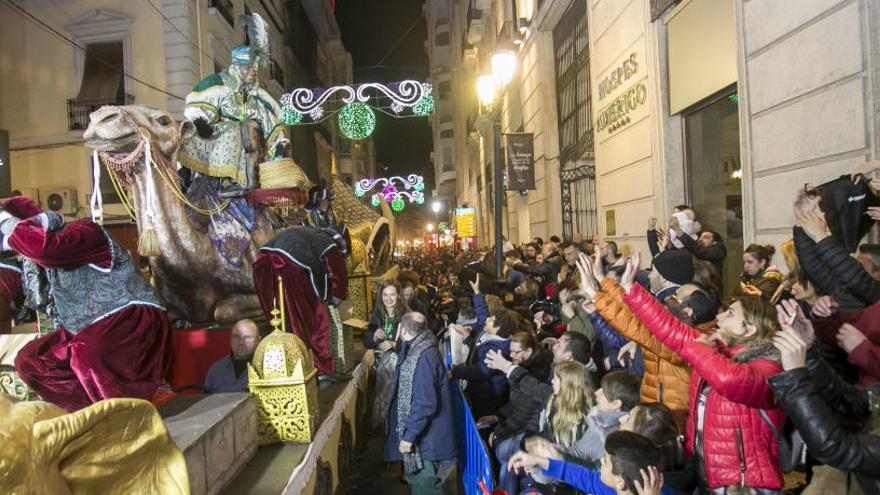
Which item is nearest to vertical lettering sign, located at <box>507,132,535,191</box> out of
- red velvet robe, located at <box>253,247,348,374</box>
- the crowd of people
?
the crowd of people

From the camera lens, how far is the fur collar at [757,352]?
2.84 metres

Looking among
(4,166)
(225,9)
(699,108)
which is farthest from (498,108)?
(225,9)

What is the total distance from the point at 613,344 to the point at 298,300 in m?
2.78

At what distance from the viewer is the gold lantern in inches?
134

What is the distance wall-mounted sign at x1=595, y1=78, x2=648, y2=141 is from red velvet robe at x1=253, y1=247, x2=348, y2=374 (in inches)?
246

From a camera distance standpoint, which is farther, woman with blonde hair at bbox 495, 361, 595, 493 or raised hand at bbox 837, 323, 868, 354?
woman with blonde hair at bbox 495, 361, 595, 493

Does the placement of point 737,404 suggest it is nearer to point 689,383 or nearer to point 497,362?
point 689,383

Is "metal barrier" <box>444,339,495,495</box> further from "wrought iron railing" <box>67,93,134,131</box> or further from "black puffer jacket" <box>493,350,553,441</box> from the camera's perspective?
"wrought iron railing" <box>67,93,134,131</box>

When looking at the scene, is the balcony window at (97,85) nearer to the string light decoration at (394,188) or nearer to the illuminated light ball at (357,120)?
the illuminated light ball at (357,120)

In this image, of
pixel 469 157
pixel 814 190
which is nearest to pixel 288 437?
pixel 814 190

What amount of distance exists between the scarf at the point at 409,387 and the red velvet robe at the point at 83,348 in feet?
5.82

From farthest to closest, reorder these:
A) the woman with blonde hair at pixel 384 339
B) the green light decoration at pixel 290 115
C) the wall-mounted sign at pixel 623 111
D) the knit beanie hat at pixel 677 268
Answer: the green light decoration at pixel 290 115, the wall-mounted sign at pixel 623 111, the woman with blonde hair at pixel 384 339, the knit beanie hat at pixel 677 268

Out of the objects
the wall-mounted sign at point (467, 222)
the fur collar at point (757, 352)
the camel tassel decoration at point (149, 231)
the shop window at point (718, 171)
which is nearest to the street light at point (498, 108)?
the shop window at point (718, 171)

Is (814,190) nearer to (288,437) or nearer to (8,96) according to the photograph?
(288,437)
